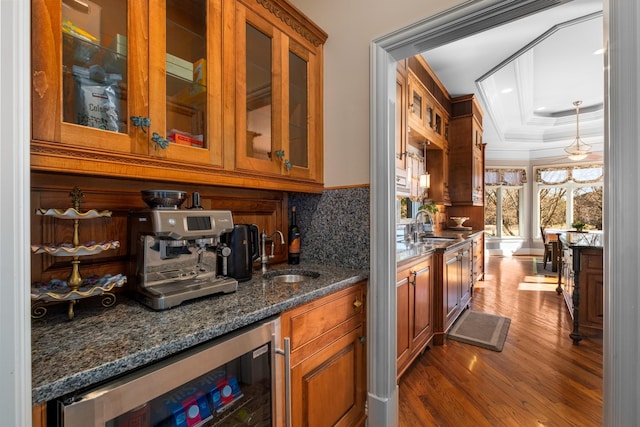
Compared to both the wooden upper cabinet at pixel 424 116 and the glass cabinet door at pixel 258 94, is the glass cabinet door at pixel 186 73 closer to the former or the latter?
the glass cabinet door at pixel 258 94

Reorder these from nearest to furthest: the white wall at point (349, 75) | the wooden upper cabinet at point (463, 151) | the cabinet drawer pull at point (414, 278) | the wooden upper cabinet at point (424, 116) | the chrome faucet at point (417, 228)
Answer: the white wall at point (349, 75), the cabinet drawer pull at point (414, 278), the wooden upper cabinet at point (424, 116), the chrome faucet at point (417, 228), the wooden upper cabinet at point (463, 151)

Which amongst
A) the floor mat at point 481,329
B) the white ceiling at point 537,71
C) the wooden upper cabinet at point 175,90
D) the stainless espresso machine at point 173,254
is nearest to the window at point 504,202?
the white ceiling at point 537,71

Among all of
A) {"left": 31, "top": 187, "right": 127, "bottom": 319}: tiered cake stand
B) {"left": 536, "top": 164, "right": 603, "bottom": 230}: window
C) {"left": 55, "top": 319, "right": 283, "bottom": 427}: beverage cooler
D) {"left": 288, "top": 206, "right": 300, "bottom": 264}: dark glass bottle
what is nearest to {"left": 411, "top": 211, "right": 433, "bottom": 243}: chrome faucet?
{"left": 288, "top": 206, "right": 300, "bottom": 264}: dark glass bottle

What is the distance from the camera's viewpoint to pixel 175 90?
3.65ft

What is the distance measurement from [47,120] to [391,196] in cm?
138

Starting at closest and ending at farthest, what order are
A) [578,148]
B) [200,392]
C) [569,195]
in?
[200,392], [578,148], [569,195]

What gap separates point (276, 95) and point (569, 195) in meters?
8.60

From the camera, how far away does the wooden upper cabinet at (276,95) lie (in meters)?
1.32

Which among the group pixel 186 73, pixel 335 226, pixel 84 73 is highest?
pixel 186 73

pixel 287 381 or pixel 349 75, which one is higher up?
pixel 349 75

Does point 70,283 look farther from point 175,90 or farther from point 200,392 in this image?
point 175,90

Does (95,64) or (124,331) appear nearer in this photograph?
(124,331)

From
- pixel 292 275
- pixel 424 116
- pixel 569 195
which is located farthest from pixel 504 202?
pixel 292 275

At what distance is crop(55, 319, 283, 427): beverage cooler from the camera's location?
0.63 meters
